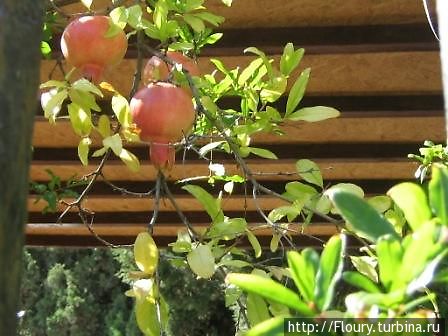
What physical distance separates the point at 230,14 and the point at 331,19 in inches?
9.9

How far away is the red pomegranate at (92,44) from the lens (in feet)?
3.13

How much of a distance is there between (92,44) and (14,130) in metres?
0.63

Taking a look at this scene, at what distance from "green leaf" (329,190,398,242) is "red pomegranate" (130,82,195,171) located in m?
0.55

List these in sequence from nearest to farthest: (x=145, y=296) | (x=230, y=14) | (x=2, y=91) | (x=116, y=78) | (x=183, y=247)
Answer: (x=2, y=91), (x=145, y=296), (x=183, y=247), (x=230, y=14), (x=116, y=78)

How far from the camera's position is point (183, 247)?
3.30 feet

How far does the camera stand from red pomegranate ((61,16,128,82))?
0.95m

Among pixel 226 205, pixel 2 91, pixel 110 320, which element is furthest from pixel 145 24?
pixel 110 320

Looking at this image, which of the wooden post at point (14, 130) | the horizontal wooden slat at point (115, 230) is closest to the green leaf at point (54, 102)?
the wooden post at point (14, 130)

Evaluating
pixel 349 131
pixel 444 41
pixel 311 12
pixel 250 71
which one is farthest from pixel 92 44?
pixel 349 131

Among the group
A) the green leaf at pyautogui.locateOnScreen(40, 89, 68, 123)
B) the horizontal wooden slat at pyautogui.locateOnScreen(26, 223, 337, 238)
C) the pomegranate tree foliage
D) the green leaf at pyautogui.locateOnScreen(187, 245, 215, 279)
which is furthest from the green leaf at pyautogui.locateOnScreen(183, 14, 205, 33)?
the horizontal wooden slat at pyautogui.locateOnScreen(26, 223, 337, 238)

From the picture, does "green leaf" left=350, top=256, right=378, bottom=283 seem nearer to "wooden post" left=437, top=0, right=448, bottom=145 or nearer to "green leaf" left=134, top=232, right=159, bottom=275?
"green leaf" left=134, top=232, right=159, bottom=275

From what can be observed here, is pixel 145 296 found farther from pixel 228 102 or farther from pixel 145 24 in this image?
pixel 228 102

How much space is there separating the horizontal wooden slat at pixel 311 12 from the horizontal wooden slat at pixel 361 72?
0.29 feet

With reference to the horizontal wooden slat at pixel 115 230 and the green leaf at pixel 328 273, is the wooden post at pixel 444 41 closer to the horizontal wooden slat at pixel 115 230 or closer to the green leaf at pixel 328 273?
the green leaf at pixel 328 273
